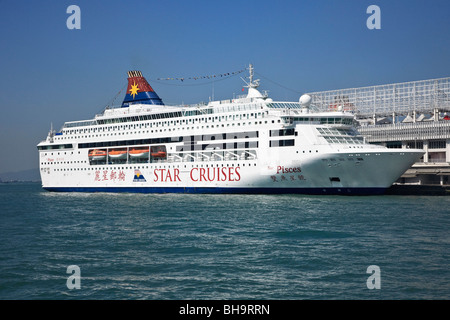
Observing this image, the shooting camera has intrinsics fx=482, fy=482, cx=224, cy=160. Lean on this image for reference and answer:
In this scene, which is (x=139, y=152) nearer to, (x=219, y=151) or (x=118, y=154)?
(x=118, y=154)

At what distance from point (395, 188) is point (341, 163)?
811cm

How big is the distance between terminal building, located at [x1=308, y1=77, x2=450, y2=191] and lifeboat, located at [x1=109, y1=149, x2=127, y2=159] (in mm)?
23971

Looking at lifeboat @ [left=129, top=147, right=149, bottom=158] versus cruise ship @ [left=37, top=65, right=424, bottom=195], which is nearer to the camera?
cruise ship @ [left=37, top=65, right=424, bottom=195]

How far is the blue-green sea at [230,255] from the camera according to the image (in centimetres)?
1310

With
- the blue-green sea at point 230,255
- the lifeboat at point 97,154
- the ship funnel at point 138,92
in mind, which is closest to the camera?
the blue-green sea at point 230,255

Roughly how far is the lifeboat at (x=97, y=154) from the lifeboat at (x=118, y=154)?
1.18m

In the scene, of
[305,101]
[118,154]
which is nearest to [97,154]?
[118,154]

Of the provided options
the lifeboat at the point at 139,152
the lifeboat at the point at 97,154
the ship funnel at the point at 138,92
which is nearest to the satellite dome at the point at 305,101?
the lifeboat at the point at 139,152

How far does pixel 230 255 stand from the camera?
1714 centimetres

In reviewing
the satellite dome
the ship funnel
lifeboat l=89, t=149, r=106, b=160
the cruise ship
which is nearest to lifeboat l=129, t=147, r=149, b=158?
the cruise ship

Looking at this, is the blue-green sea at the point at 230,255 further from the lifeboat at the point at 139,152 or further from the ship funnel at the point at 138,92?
the ship funnel at the point at 138,92

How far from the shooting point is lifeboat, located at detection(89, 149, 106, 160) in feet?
180

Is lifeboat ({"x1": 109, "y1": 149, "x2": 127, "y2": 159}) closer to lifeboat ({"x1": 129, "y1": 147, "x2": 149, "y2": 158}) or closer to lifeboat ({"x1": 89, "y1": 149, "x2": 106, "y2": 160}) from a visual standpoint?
lifeboat ({"x1": 129, "y1": 147, "x2": 149, "y2": 158})

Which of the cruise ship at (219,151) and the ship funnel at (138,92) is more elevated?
the ship funnel at (138,92)
